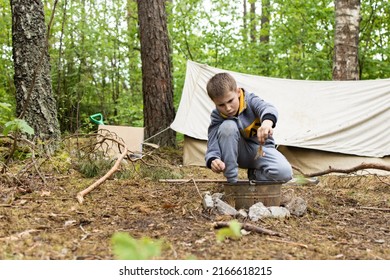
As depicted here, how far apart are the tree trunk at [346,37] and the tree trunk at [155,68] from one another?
2160mm

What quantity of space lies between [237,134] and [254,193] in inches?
13.7

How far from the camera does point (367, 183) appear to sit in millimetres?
3898

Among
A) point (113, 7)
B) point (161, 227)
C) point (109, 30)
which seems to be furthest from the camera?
Result: point (113, 7)

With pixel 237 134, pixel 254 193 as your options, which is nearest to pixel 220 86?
pixel 237 134

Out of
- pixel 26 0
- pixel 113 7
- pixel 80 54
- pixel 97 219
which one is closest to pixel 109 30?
pixel 113 7

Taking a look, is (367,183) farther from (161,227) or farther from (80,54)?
(80,54)

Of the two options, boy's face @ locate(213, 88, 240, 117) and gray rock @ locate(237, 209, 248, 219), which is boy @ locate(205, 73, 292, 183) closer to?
boy's face @ locate(213, 88, 240, 117)

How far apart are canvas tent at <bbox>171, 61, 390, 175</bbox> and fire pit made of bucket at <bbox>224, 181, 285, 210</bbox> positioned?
7.69ft

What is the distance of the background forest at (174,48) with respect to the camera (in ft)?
24.4

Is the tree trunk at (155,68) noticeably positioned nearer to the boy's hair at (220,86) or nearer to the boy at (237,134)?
the boy at (237,134)

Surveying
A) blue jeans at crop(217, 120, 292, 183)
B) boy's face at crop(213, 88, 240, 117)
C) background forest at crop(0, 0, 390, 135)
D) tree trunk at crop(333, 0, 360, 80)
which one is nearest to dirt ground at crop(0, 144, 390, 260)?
blue jeans at crop(217, 120, 292, 183)

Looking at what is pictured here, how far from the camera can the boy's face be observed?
2.52 meters

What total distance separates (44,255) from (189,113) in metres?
3.89

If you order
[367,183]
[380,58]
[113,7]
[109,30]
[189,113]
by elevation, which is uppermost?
[113,7]
